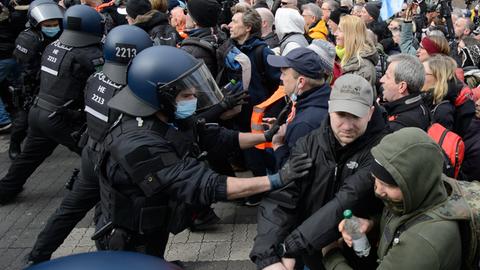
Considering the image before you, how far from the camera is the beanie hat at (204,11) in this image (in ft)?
17.3

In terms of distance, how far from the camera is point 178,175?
9.66 feet

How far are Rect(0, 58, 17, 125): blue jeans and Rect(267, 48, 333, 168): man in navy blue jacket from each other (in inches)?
231

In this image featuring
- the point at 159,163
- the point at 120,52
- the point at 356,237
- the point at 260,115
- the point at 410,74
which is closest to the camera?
the point at 356,237

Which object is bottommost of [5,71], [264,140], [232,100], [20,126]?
[5,71]

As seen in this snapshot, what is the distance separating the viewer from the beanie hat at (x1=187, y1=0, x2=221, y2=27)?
17.3 feet

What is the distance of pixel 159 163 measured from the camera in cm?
295

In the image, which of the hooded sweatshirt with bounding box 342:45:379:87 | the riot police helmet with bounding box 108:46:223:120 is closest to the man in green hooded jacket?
the riot police helmet with bounding box 108:46:223:120

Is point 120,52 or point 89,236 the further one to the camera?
point 89,236

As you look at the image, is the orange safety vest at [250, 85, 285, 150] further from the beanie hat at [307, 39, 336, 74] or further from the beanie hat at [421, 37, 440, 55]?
the beanie hat at [421, 37, 440, 55]

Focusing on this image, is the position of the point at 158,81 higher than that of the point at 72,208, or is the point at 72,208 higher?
the point at 158,81

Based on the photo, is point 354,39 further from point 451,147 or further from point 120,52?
point 120,52

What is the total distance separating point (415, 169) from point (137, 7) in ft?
15.8

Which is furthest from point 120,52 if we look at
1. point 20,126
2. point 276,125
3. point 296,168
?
point 20,126

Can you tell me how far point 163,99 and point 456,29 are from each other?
21.8 feet
